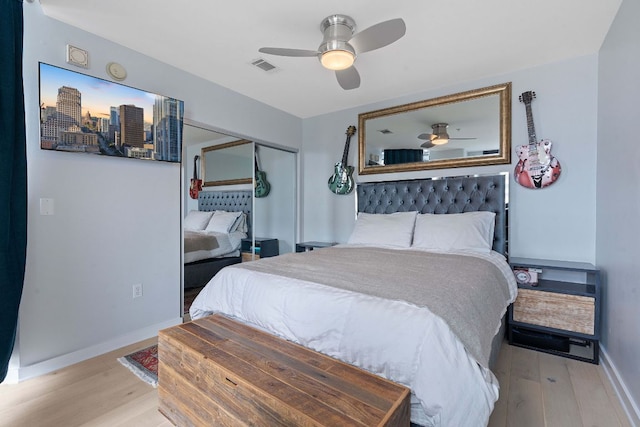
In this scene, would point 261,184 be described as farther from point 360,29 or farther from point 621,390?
point 621,390

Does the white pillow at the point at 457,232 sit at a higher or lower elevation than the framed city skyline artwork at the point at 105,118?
lower

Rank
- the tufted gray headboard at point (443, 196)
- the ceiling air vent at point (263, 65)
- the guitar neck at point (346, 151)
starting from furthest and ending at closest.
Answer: the guitar neck at point (346, 151)
the tufted gray headboard at point (443, 196)
the ceiling air vent at point (263, 65)

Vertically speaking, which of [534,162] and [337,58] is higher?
[337,58]

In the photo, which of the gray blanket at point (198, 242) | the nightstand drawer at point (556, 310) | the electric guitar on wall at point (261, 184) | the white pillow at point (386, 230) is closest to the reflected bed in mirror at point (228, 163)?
the electric guitar on wall at point (261, 184)

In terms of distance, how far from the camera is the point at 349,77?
8.11 feet

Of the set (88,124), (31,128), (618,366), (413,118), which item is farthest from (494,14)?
(31,128)

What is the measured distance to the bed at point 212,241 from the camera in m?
3.08

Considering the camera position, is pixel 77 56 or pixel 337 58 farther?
pixel 77 56

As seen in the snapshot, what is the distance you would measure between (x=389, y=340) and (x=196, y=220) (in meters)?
2.52

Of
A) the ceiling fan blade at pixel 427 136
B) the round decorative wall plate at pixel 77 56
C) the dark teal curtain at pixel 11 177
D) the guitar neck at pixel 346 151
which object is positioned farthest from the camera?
the guitar neck at pixel 346 151

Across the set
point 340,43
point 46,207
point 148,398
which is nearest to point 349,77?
point 340,43

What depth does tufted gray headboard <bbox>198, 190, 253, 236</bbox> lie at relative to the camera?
3248mm

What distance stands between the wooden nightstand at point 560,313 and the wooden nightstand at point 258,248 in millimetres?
2752

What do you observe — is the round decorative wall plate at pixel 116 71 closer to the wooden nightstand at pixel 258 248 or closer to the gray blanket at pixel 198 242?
the gray blanket at pixel 198 242
